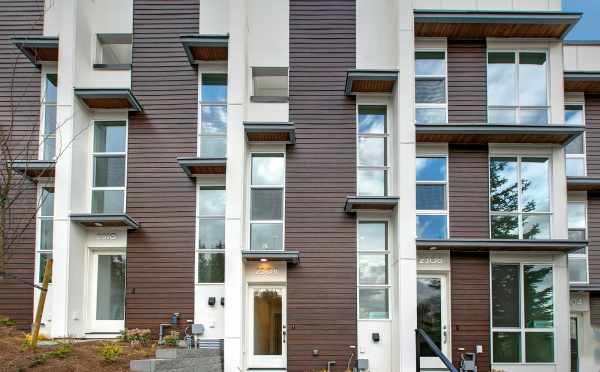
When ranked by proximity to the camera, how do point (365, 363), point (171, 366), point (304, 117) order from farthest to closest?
1. point (304, 117)
2. point (365, 363)
3. point (171, 366)

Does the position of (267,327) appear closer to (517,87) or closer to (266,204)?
(266,204)

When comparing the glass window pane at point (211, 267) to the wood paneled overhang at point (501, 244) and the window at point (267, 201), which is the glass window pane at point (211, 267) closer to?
the window at point (267, 201)

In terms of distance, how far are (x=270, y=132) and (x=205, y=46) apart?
2.53 metres

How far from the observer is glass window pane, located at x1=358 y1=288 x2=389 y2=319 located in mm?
13039

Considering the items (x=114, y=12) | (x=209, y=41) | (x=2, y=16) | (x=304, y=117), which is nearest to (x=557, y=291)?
(x=304, y=117)

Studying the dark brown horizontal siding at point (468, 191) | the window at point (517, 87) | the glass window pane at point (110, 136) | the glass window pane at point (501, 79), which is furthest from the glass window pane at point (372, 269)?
the glass window pane at point (110, 136)

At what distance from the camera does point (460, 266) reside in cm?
1309

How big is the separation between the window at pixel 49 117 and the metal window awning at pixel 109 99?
105cm

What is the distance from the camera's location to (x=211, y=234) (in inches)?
532

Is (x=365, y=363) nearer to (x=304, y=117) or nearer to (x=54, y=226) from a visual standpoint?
(x=304, y=117)

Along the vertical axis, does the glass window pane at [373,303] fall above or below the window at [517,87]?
below

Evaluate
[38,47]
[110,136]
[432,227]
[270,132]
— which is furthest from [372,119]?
[38,47]

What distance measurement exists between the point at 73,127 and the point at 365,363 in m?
8.68

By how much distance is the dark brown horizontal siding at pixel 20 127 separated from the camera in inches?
518
